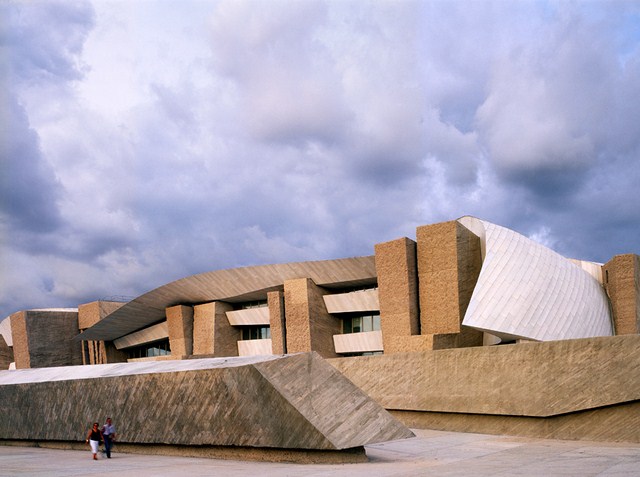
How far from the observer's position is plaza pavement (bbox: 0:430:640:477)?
11055mm

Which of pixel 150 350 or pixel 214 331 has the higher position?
pixel 214 331

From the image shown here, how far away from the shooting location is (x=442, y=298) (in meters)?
24.6

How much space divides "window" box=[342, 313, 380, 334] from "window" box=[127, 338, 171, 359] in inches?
572

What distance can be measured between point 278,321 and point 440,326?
33.6 ft

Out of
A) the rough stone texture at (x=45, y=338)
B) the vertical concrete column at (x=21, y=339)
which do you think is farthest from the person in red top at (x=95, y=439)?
the vertical concrete column at (x=21, y=339)

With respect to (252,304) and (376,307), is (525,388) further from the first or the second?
(252,304)

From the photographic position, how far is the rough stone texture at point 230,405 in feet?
41.4

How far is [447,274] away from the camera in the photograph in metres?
24.5

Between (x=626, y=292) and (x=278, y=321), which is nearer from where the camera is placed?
(x=626, y=292)

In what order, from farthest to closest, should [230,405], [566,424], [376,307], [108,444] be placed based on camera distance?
1. [376,307]
2. [566,424]
3. [108,444]
4. [230,405]

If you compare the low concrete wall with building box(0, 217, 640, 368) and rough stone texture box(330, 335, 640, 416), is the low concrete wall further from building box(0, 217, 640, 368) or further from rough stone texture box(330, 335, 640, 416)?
building box(0, 217, 640, 368)

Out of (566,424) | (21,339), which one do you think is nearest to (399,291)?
(566,424)

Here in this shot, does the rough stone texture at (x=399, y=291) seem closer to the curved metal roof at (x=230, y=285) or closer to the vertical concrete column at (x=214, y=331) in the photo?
the curved metal roof at (x=230, y=285)

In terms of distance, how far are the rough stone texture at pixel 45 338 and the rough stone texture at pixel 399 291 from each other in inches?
1066
